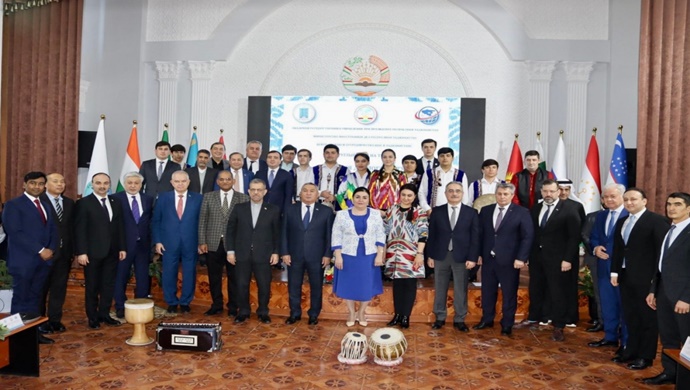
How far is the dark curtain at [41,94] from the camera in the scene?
8.35 metres

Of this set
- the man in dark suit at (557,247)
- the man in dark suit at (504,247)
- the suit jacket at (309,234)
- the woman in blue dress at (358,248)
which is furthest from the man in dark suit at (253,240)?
the man in dark suit at (557,247)

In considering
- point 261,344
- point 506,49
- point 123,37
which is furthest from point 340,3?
point 261,344

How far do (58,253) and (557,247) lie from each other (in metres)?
4.28

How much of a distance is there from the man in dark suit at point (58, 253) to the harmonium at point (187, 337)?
1133 millimetres

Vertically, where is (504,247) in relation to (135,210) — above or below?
below

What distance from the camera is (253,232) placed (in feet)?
18.5

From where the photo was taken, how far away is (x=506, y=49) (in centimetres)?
897

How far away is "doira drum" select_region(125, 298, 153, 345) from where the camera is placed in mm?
4855

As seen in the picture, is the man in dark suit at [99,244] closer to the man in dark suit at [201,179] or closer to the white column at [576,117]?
the man in dark suit at [201,179]

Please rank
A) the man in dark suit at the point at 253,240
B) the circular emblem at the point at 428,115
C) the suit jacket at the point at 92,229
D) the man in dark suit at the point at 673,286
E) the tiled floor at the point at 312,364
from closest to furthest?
the man in dark suit at the point at 673,286 → the tiled floor at the point at 312,364 → the suit jacket at the point at 92,229 → the man in dark suit at the point at 253,240 → the circular emblem at the point at 428,115

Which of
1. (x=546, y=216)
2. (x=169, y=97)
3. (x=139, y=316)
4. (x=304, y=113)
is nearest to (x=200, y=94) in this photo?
(x=169, y=97)

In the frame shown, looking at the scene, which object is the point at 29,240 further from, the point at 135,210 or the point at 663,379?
the point at 663,379

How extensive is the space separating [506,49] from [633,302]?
5.21m

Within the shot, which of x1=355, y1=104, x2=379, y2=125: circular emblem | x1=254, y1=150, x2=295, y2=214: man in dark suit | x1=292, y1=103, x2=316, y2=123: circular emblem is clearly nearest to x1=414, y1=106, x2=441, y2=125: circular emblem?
x1=355, y1=104, x2=379, y2=125: circular emblem
